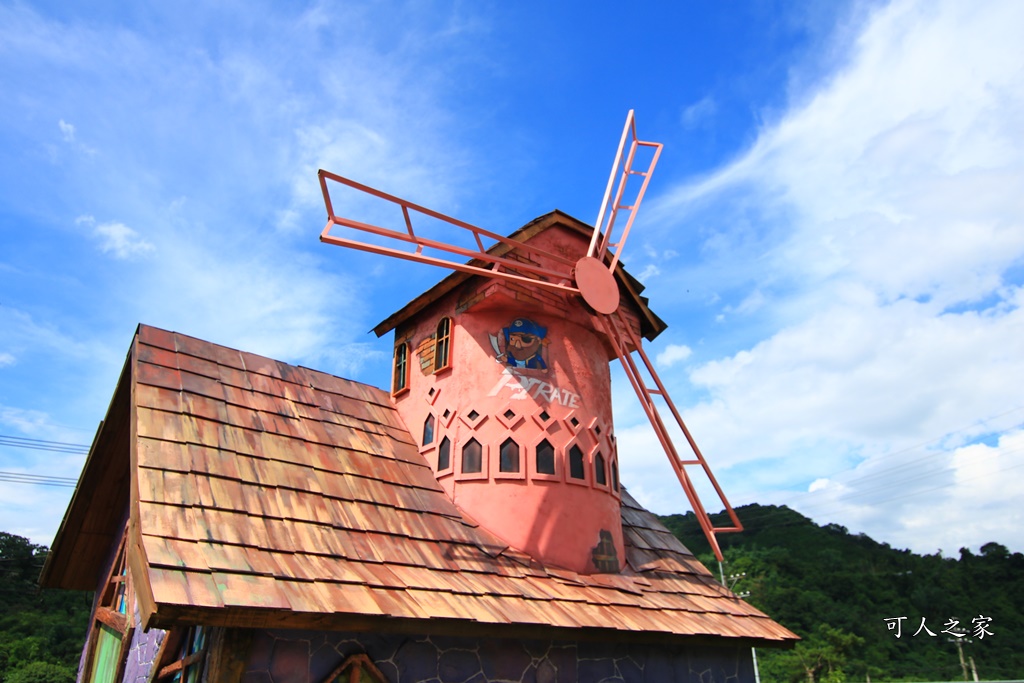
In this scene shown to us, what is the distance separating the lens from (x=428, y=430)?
1112 centimetres

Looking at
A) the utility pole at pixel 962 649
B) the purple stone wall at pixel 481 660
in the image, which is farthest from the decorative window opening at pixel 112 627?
the utility pole at pixel 962 649

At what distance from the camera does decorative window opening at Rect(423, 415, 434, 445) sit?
36.1ft

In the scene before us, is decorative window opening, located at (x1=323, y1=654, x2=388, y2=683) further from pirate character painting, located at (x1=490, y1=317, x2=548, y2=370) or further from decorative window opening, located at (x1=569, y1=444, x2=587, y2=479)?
pirate character painting, located at (x1=490, y1=317, x2=548, y2=370)

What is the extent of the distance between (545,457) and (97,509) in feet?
23.2

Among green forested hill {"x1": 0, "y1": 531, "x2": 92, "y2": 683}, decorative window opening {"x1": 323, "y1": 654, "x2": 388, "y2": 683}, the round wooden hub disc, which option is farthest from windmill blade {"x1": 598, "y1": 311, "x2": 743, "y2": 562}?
green forested hill {"x1": 0, "y1": 531, "x2": 92, "y2": 683}

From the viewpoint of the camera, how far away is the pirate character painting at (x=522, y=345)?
10727 mm

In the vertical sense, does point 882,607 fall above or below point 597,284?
below

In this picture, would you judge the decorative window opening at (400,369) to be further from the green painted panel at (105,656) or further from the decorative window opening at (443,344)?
the green painted panel at (105,656)

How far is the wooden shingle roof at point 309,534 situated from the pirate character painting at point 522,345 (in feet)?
6.66

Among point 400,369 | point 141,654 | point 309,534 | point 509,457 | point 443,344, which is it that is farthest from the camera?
point 400,369

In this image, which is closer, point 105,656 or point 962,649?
point 105,656

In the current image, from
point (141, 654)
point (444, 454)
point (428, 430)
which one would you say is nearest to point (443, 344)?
point (428, 430)

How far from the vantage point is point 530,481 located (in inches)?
396

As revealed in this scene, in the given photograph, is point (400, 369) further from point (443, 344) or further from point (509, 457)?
point (509, 457)
